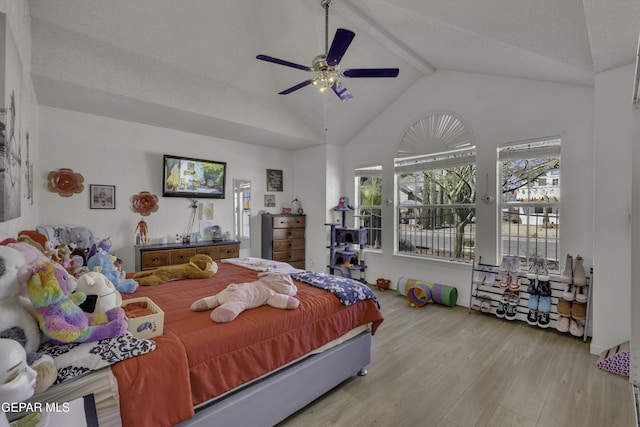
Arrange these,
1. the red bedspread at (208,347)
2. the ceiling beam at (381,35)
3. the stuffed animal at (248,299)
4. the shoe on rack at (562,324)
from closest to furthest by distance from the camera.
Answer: the red bedspread at (208,347) < the stuffed animal at (248,299) < the ceiling beam at (381,35) < the shoe on rack at (562,324)

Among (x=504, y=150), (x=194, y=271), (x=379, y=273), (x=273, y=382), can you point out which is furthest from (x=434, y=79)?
(x=273, y=382)

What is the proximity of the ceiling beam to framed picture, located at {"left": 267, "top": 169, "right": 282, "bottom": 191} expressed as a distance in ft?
9.65

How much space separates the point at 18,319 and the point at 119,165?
3504 mm

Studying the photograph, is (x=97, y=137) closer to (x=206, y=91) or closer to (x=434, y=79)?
(x=206, y=91)

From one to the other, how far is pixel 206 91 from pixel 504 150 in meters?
3.89

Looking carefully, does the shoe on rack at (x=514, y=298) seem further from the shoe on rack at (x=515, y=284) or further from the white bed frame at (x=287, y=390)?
the white bed frame at (x=287, y=390)

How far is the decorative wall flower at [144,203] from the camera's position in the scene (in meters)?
4.09

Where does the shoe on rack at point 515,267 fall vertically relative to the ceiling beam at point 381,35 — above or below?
below

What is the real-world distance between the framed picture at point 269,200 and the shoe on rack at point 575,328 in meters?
4.53

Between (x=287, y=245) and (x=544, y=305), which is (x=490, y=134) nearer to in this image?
(x=544, y=305)

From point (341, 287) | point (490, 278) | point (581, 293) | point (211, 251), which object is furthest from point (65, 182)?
point (581, 293)

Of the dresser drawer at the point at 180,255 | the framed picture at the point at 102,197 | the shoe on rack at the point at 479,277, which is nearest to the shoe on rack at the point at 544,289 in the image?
the shoe on rack at the point at 479,277

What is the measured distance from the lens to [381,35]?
3240 millimetres

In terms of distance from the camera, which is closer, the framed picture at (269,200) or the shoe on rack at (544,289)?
the shoe on rack at (544,289)
